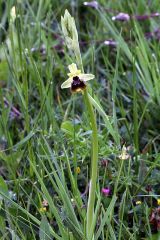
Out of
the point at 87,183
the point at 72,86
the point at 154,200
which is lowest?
the point at 154,200

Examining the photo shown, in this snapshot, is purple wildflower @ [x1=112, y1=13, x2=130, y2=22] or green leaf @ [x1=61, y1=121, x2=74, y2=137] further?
purple wildflower @ [x1=112, y1=13, x2=130, y2=22]

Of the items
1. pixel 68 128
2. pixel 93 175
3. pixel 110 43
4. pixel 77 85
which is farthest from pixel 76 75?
pixel 110 43

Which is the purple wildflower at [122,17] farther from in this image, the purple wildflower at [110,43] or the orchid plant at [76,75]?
the orchid plant at [76,75]

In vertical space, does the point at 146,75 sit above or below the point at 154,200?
above

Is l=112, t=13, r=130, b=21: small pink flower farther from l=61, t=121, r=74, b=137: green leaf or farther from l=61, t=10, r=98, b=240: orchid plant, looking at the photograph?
l=61, t=10, r=98, b=240: orchid plant

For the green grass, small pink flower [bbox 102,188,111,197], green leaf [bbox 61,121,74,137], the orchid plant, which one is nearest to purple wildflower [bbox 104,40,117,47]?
the green grass

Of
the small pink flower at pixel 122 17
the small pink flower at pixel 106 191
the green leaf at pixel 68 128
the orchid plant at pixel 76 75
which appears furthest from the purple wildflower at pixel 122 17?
the orchid plant at pixel 76 75

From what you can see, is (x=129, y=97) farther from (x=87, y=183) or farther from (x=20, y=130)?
(x=87, y=183)

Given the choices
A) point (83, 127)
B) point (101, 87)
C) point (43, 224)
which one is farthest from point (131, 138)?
point (43, 224)

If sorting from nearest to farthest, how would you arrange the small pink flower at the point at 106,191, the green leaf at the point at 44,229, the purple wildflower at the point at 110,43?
the green leaf at the point at 44,229
the small pink flower at the point at 106,191
the purple wildflower at the point at 110,43
